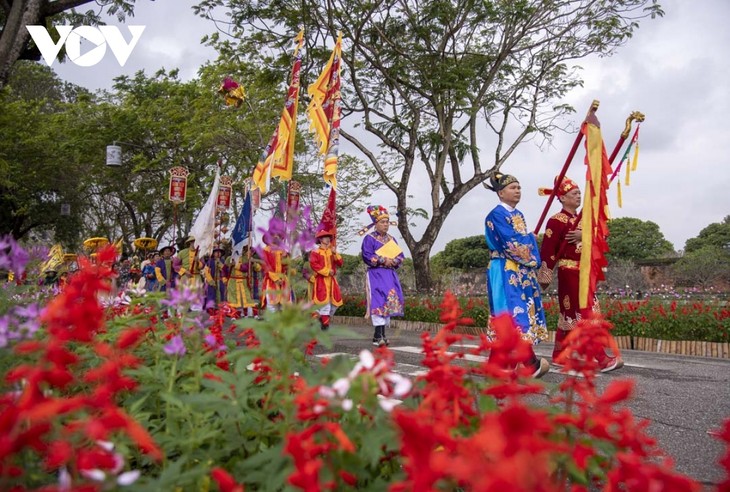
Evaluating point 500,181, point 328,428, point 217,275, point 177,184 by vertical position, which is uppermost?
point 177,184

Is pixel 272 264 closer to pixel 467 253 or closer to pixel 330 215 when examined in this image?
pixel 330 215

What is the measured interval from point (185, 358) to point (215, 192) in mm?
4953

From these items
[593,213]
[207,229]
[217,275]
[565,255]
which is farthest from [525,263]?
[217,275]

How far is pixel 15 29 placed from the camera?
7652 mm

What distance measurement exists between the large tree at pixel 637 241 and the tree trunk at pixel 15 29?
35610 mm

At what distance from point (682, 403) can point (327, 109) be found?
595 cm

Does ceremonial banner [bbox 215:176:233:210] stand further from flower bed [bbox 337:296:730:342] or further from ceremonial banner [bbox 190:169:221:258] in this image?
flower bed [bbox 337:296:730:342]

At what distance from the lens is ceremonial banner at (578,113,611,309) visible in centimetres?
362

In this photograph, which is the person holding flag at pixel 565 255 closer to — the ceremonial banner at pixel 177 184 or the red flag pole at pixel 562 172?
the red flag pole at pixel 562 172

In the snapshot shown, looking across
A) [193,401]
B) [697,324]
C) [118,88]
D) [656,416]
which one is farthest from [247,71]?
[193,401]

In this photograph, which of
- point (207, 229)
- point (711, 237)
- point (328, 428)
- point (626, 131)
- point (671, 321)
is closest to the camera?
point (328, 428)

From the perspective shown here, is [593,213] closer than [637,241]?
Yes

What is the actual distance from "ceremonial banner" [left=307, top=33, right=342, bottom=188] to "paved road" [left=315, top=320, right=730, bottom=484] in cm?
302

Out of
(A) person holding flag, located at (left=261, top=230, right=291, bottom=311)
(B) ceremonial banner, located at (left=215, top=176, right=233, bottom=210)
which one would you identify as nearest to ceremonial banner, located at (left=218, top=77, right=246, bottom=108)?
(B) ceremonial banner, located at (left=215, top=176, right=233, bottom=210)
